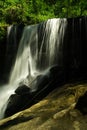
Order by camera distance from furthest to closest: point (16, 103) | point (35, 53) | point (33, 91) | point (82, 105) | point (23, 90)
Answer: point (35, 53)
point (23, 90)
point (33, 91)
point (16, 103)
point (82, 105)

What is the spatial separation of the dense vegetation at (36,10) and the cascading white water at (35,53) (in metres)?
2.95

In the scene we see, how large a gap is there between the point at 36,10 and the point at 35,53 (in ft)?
20.3

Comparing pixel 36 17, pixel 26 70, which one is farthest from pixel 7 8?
pixel 26 70

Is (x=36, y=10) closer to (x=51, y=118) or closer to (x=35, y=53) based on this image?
(x=35, y=53)

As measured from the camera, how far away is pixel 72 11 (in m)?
21.7

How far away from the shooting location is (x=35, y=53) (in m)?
17.5

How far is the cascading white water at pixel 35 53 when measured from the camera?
16188mm

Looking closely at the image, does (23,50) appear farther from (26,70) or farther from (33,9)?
(33,9)

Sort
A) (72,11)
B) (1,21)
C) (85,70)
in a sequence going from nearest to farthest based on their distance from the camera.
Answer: (85,70) < (1,21) < (72,11)

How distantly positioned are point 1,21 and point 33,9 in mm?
3395


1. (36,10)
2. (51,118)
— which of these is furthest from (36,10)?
(51,118)

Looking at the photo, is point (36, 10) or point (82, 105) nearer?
point (82, 105)

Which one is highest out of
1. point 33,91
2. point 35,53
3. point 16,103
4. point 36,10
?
point 36,10

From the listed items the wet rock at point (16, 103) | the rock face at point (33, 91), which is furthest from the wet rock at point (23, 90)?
the wet rock at point (16, 103)
